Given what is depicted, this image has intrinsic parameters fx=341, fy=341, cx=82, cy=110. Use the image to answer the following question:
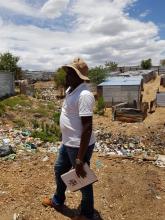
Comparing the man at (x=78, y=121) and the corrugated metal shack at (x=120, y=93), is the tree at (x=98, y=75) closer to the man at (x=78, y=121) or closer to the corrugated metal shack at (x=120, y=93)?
the corrugated metal shack at (x=120, y=93)

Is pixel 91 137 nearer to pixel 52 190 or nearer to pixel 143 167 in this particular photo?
pixel 52 190

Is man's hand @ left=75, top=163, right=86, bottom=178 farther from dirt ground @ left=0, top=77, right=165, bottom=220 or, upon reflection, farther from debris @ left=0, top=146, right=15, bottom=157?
debris @ left=0, top=146, right=15, bottom=157

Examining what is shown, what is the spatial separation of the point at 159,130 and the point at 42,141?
24.8ft

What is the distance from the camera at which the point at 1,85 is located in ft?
80.1

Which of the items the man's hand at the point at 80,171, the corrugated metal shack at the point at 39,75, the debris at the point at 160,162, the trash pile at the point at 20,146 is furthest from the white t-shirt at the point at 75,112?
the corrugated metal shack at the point at 39,75

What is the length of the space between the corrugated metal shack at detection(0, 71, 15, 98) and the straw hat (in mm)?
21169

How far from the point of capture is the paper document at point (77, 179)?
3.55m

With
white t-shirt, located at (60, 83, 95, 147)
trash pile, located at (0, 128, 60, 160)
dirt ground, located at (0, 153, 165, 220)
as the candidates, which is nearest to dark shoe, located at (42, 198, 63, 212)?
dirt ground, located at (0, 153, 165, 220)

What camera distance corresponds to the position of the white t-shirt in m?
3.35

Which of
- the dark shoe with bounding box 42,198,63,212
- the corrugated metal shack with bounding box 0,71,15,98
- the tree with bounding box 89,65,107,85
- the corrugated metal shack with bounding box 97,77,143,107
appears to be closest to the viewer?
the dark shoe with bounding box 42,198,63,212

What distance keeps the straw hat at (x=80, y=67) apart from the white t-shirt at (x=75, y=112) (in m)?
0.10

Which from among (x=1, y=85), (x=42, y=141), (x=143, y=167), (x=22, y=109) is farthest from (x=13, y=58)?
(x=143, y=167)

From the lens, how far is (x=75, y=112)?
349 cm

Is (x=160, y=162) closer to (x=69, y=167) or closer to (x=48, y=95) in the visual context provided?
(x=69, y=167)
